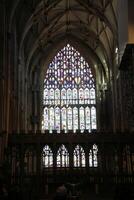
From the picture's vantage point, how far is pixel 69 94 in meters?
41.1

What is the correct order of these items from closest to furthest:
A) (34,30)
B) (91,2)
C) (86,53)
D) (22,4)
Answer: (22,4)
(91,2)
(34,30)
(86,53)

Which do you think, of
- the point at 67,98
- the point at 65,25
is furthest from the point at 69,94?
the point at 65,25

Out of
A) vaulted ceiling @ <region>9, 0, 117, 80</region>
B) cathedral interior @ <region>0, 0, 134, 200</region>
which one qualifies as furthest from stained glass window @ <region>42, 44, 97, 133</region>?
vaulted ceiling @ <region>9, 0, 117, 80</region>

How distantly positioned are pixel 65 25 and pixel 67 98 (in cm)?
750

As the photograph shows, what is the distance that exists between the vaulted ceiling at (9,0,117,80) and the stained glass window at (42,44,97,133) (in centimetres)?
181

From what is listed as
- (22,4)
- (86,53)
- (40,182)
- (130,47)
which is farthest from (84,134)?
(86,53)

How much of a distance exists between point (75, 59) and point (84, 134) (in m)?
18.2

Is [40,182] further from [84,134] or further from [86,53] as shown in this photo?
[86,53]

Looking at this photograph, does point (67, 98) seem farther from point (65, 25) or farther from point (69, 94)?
point (65, 25)

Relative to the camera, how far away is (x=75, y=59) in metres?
41.6

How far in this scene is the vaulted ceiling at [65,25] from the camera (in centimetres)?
3125

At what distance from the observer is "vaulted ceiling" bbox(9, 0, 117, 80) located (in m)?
31.2

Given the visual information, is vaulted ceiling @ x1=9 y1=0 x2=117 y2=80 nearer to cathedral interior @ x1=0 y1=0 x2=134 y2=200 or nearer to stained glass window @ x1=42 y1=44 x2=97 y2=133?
cathedral interior @ x1=0 y1=0 x2=134 y2=200

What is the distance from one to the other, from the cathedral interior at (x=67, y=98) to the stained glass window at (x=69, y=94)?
0.10 m
